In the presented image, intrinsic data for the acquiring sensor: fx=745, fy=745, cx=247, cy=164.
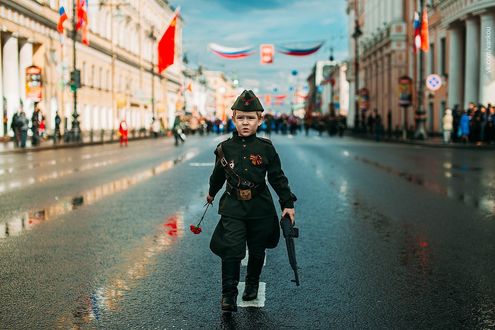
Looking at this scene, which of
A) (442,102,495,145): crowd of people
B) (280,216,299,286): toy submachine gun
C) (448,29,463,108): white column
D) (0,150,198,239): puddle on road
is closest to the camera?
(280,216,299,286): toy submachine gun

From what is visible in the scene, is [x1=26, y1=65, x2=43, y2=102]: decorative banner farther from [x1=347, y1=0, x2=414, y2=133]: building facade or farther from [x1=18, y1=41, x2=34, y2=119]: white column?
[x1=347, y1=0, x2=414, y2=133]: building facade

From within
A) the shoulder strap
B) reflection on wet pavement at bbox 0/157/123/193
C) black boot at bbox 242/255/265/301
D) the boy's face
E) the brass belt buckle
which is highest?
the boy's face

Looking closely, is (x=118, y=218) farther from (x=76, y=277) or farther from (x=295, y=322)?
(x=295, y=322)

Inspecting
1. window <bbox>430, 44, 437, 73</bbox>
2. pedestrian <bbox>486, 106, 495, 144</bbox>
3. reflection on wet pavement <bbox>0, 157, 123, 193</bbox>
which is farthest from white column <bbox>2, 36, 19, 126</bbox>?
window <bbox>430, 44, 437, 73</bbox>

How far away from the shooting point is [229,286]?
502 centimetres

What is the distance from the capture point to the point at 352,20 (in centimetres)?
9688

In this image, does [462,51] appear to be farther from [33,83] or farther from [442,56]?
[33,83]

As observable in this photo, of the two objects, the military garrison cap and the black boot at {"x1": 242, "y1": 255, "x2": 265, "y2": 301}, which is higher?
the military garrison cap

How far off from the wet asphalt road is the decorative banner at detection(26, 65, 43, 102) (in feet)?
69.2

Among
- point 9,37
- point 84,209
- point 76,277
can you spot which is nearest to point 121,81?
point 9,37

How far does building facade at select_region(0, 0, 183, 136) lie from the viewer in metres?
43.6

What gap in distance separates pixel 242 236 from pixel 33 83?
31845 millimetres

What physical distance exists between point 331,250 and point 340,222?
2147 mm

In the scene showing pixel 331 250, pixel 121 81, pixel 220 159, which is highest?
pixel 121 81
